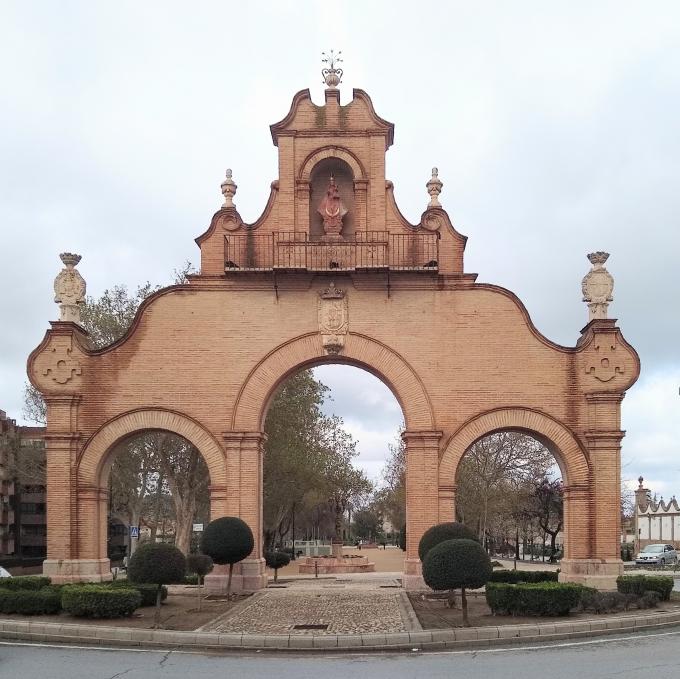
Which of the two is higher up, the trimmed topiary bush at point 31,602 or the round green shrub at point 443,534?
the round green shrub at point 443,534

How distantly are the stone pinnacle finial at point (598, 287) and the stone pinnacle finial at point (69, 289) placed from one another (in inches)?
549

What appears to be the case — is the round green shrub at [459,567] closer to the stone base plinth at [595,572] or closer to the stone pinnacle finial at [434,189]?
the stone base plinth at [595,572]

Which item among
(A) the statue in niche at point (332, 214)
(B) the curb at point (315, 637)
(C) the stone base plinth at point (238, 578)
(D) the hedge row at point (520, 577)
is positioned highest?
(A) the statue in niche at point (332, 214)

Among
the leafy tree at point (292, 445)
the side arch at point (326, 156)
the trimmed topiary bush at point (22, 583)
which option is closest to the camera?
the trimmed topiary bush at point (22, 583)

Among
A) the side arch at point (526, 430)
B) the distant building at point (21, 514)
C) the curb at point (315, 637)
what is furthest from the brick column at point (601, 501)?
the distant building at point (21, 514)

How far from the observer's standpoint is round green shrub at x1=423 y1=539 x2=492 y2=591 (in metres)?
17.4

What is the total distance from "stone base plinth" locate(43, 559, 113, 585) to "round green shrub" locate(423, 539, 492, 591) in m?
10.9

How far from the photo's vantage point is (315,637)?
15.6m

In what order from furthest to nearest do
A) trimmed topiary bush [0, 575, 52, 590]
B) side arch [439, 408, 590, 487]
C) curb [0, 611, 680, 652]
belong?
1. side arch [439, 408, 590, 487]
2. trimmed topiary bush [0, 575, 52, 590]
3. curb [0, 611, 680, 652]

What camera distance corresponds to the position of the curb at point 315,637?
15359 millimetres

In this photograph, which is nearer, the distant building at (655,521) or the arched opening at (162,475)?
the arched opening at (162,475)

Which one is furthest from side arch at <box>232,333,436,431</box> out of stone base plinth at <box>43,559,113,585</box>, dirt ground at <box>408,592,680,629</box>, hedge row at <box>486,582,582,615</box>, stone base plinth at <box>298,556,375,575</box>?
stone base plinth at <box>298,556,375,575</box>

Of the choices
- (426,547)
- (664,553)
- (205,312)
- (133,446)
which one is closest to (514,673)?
(426,547)

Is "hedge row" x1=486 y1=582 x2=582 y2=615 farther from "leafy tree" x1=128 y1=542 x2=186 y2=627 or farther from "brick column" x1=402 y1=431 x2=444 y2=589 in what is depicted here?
"leafy tree" x1=128 y1=542 x2=186 y2=627
